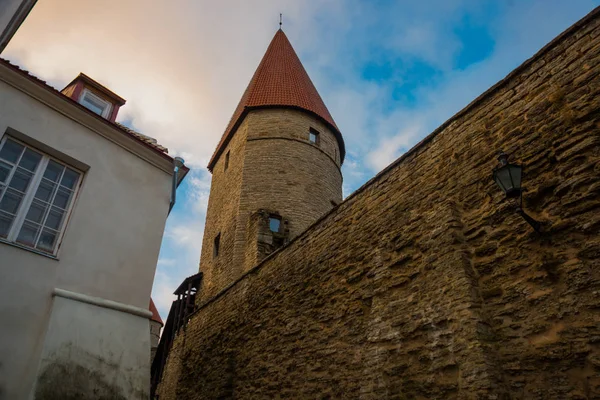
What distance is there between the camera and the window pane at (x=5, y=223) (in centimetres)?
426

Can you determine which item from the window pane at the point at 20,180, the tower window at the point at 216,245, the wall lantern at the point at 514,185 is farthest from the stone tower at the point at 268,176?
the wall lantern at the point at 514,185

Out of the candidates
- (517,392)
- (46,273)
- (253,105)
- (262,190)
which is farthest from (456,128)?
(253,105)

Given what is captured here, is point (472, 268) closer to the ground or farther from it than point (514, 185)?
closer to the ground

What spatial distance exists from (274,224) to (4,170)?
Answer: 807 cm

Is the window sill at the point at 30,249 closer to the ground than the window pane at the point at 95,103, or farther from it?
closer to the ground

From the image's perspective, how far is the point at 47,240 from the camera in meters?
4.57

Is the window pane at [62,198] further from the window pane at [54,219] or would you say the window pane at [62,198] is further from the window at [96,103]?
the window at [96,103]

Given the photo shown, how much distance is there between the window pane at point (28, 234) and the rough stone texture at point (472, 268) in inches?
151

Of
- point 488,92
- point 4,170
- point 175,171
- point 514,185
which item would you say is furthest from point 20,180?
point 488,92

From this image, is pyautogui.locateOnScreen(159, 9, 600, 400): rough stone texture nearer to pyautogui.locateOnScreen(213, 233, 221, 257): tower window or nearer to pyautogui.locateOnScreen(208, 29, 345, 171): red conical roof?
pyautogui.locateOnScreen(213, 233, 221, 257): tower window

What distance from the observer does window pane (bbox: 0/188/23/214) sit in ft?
14.3

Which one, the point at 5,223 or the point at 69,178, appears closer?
the point at 5,223

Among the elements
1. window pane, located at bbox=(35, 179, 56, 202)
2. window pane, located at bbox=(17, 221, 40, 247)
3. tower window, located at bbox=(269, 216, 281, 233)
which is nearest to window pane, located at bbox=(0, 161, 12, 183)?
window pane, located at bbox=(35, 179, 56, 202)

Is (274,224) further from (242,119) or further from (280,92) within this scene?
(280,92)
